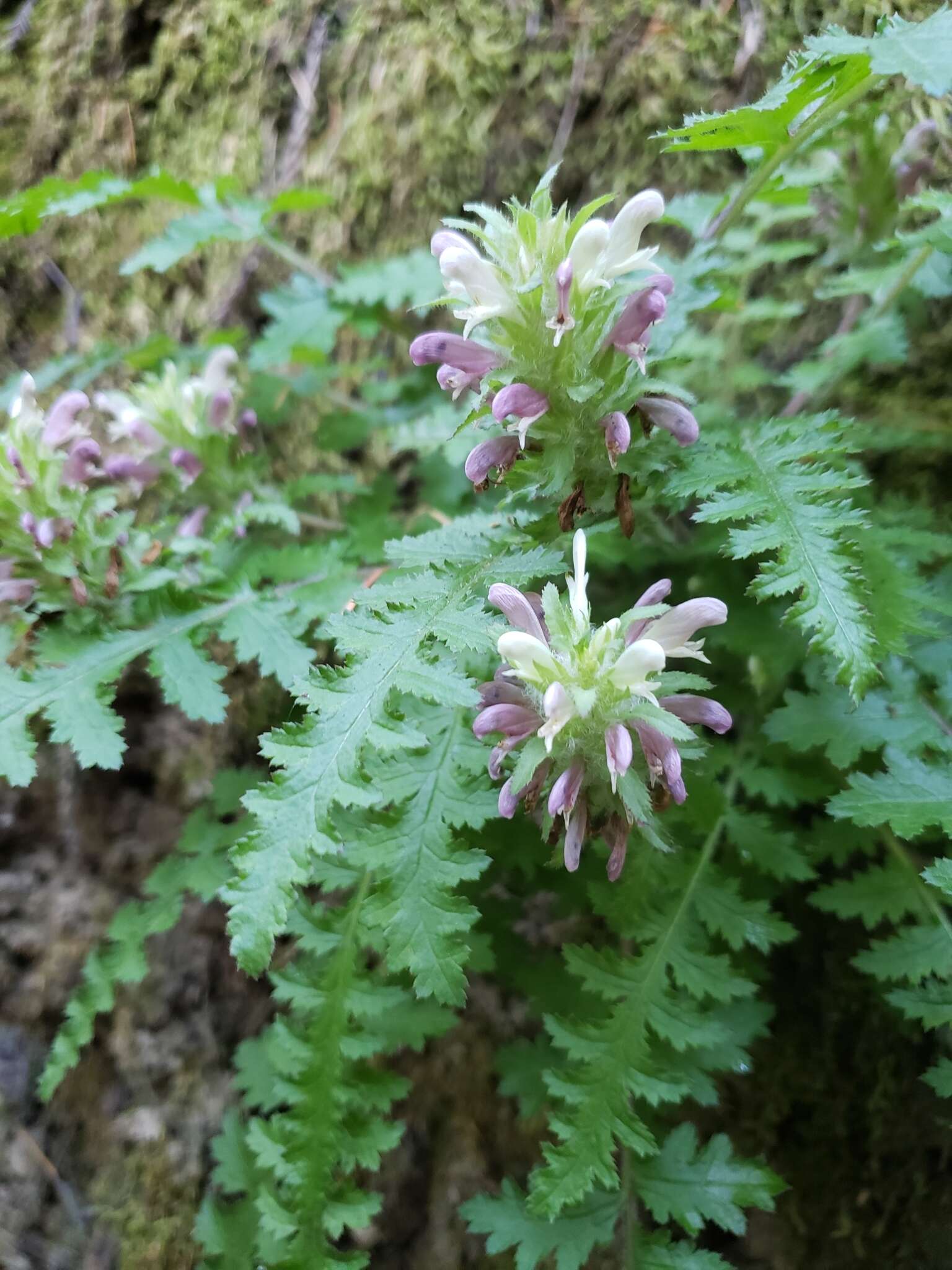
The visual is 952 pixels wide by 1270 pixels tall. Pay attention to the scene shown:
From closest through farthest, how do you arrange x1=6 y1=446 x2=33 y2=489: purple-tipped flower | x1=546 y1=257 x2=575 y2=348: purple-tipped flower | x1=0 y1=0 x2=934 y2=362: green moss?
x1=546 y1=257 x2=575 y2=348: purple-tipped flower → x1=6 y1=446 x2=33 y2=489: purple-tipped flower → x1=0 y1=0 x2=934 y2=362: green moss

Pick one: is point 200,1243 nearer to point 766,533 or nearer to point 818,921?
point 818,921

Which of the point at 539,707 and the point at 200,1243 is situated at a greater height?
the point at 539,707

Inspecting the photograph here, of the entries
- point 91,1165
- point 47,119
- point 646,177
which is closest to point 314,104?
point 47,119

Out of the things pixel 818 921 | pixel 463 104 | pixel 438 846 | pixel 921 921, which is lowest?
pixel 818 921

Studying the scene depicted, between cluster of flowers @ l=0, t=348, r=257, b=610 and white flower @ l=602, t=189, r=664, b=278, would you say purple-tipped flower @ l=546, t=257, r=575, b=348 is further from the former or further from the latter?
cluster of flowers @ l=0, t=348, r=257, b=610

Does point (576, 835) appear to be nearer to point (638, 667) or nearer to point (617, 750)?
point (617, 750)

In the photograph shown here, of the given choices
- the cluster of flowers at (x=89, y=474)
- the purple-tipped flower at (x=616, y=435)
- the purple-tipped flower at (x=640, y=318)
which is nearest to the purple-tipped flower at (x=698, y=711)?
the purple-tipped flower at (x=616, y=435)

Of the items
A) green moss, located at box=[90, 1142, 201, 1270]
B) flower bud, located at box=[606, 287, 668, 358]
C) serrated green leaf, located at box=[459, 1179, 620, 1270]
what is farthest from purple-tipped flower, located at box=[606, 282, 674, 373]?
green moss, located at box=[90, 1142, 201, 1270]
